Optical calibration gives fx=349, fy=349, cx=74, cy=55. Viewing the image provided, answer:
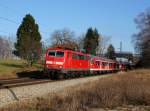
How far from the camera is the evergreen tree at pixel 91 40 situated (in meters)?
122

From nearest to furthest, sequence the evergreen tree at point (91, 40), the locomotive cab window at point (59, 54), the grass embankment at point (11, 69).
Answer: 1. the locomotive cab window at point (59, 54)
2. the grass embankment at point (11, 69)
3. the evergreen tree at point (91, 40)

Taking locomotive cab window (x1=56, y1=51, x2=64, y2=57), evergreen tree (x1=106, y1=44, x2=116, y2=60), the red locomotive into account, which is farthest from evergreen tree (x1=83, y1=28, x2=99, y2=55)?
locomotive cab window (x1=56, y1=51, x2=64, y2=57)

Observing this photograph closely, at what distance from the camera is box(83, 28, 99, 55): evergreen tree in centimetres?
12188

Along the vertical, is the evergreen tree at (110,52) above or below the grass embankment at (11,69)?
above

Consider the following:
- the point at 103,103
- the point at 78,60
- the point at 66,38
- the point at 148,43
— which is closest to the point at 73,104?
the point at 103,103

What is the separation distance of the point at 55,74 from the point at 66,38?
252 ft

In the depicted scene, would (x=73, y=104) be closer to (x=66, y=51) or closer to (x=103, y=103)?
(x=103, y=103)

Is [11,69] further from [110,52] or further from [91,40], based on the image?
[110,52]

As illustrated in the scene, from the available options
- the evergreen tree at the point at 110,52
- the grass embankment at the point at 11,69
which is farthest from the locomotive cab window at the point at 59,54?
the evergreen tree at the point at 110,52

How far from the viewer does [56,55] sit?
122ft

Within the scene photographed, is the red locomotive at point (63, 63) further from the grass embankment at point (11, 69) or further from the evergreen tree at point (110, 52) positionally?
the evergreen tree at point (110, 52)

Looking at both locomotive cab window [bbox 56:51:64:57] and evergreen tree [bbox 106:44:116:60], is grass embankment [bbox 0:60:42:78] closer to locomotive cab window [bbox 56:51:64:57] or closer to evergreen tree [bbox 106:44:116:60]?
locomotive cab window [bbox 56:51:64:57]

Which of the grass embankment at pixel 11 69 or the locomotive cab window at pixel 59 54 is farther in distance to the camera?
the grass embankment at pixel 11 69

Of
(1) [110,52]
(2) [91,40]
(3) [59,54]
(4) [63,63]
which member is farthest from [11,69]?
(1) [110,52]
